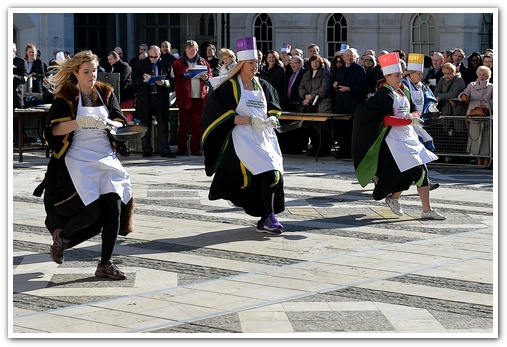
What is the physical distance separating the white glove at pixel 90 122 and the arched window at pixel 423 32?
2251cm

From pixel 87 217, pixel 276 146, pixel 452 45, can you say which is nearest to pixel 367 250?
pixel 276 146

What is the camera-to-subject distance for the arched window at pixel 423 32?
30.6 metres

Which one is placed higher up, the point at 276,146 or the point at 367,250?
the point at 276,146

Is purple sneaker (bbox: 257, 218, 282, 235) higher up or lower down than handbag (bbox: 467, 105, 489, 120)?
lower down

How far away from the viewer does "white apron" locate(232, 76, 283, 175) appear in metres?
11.1

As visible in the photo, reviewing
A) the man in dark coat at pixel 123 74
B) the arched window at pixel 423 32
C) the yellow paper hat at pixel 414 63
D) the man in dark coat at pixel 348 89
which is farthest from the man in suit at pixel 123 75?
the arched window at pixel 423 32

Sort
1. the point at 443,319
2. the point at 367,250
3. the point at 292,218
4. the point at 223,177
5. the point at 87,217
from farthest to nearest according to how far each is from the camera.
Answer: the point at 292,218 < the point at 223,177 < the point at 367,250 < the point at 87,217 < the point at 443,319

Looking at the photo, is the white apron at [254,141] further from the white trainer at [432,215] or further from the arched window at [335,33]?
the arched window at [335,33]

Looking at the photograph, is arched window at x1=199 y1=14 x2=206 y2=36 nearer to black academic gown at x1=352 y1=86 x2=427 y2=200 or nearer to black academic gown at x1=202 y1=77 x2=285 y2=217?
black academic gown at x1=352 y1=86 x2=427 y2=200

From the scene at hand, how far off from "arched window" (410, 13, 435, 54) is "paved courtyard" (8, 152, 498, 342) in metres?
17.0

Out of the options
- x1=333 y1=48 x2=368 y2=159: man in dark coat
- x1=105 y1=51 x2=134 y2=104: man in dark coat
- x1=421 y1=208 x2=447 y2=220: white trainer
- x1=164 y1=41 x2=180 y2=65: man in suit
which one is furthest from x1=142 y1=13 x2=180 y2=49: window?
x1=421 y1=208 x2=447 y2=220: white trainer

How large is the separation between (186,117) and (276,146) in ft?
26.5

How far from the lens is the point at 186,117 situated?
19312 mm
